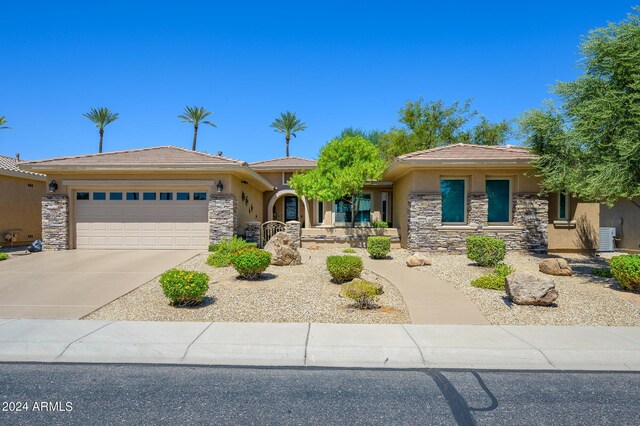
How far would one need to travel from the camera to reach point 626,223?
19.0m

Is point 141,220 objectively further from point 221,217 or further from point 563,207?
point 563,207

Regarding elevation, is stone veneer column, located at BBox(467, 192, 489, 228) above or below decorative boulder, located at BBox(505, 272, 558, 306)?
above

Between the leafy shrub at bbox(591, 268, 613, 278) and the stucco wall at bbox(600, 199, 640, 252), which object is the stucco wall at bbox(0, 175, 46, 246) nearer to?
the leafy shrub at bbox(591, 268, 613, 278)

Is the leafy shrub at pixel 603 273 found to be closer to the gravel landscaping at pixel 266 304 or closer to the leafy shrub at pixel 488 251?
the leafy shrub at pixel 488 251

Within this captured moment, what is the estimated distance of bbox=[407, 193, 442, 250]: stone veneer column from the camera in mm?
15648

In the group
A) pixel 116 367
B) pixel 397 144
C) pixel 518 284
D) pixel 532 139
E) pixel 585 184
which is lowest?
pixel 116 367

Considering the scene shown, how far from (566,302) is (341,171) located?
34.8 ft

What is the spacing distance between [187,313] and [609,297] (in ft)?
32.1

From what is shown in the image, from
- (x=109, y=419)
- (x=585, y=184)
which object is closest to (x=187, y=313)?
(x=109, y=419)

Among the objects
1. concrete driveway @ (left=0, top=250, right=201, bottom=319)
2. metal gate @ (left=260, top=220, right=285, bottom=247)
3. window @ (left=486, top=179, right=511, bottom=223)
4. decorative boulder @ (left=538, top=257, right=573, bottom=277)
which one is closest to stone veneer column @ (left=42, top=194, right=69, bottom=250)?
concrete driveway @ (left=0, top=250, right=201, bottom=319)

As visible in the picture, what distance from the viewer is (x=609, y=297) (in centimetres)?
880

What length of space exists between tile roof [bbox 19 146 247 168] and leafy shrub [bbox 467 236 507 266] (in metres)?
9.73

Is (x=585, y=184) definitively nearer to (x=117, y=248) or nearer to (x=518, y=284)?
(x=518, y=284)

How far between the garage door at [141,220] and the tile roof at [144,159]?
1.34 meters
